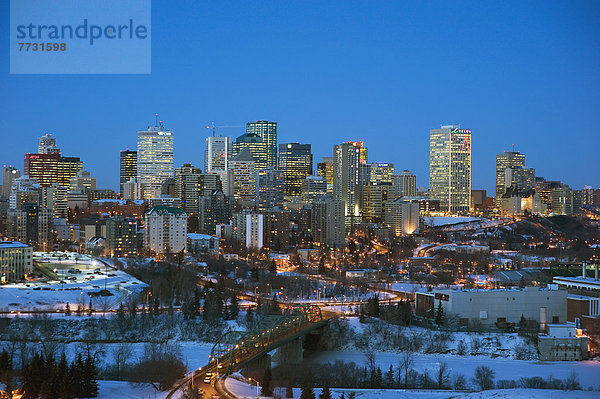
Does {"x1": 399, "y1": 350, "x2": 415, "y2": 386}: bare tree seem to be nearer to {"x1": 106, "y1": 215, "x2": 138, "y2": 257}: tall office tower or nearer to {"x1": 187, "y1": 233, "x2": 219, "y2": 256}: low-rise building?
{"x1": 187, "y1": 233, "x2": 219, "y2": 256}: low-rise building

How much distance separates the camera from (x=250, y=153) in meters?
107

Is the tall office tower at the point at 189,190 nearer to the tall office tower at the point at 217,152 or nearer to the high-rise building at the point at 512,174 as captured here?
the tall office tower at the point at 217,152

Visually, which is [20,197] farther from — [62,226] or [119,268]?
[119,268]

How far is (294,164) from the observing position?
10644 cm

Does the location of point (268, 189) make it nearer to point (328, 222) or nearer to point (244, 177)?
point (244, 177)

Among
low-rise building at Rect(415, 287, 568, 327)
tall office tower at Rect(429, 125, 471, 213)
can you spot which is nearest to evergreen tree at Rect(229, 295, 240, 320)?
low-rise building at Rect(415, 287, 568, 327)

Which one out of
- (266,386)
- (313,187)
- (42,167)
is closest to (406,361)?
(266,386)

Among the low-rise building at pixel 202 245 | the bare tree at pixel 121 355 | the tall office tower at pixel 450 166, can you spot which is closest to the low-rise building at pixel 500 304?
the bare tree at pixel 121 355

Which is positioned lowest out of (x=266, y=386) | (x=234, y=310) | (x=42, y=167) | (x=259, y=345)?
(x=266, y=386)

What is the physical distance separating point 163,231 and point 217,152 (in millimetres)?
66142

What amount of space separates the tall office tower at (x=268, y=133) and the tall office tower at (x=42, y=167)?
26659mm

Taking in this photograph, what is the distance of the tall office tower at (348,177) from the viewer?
3497 inches

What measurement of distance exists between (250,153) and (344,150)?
17.8m

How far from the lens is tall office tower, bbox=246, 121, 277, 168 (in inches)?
4427
